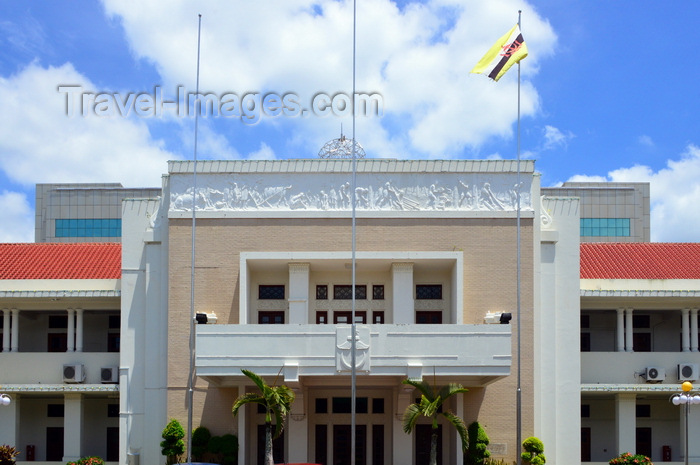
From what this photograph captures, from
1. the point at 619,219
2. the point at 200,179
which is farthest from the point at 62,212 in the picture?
the point at 619,219

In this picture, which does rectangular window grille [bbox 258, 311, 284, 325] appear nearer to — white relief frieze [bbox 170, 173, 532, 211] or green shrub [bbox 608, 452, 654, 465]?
white relief frieze [bbox 170, 173, 532, 211]

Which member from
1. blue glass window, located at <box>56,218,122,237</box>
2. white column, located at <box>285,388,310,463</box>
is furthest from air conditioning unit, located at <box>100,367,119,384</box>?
blue glass window, located at <box>56,218,122,237</box>

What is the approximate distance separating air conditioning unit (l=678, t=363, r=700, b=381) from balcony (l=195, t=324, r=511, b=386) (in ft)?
29.0

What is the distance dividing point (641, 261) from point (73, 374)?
23.7 metres

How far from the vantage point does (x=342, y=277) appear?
34125mm

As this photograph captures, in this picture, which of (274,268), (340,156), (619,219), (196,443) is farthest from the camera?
(619,219)

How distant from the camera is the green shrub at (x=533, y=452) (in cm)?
3164

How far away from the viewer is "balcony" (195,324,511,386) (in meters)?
30.3

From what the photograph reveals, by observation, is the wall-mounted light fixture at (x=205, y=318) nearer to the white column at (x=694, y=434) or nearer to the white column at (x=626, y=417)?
the white column at (x=626, y=417)

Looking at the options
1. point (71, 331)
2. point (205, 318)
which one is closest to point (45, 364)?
point (71, 331)

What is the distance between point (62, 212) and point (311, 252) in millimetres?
35402

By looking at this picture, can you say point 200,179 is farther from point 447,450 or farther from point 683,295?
point 683,295

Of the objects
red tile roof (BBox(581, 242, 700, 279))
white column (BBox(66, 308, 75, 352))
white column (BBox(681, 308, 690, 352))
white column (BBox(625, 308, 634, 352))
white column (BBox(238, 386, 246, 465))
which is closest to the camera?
white column (BBox(238, 386, 246, 465))

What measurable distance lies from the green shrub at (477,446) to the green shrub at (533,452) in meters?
1.30
